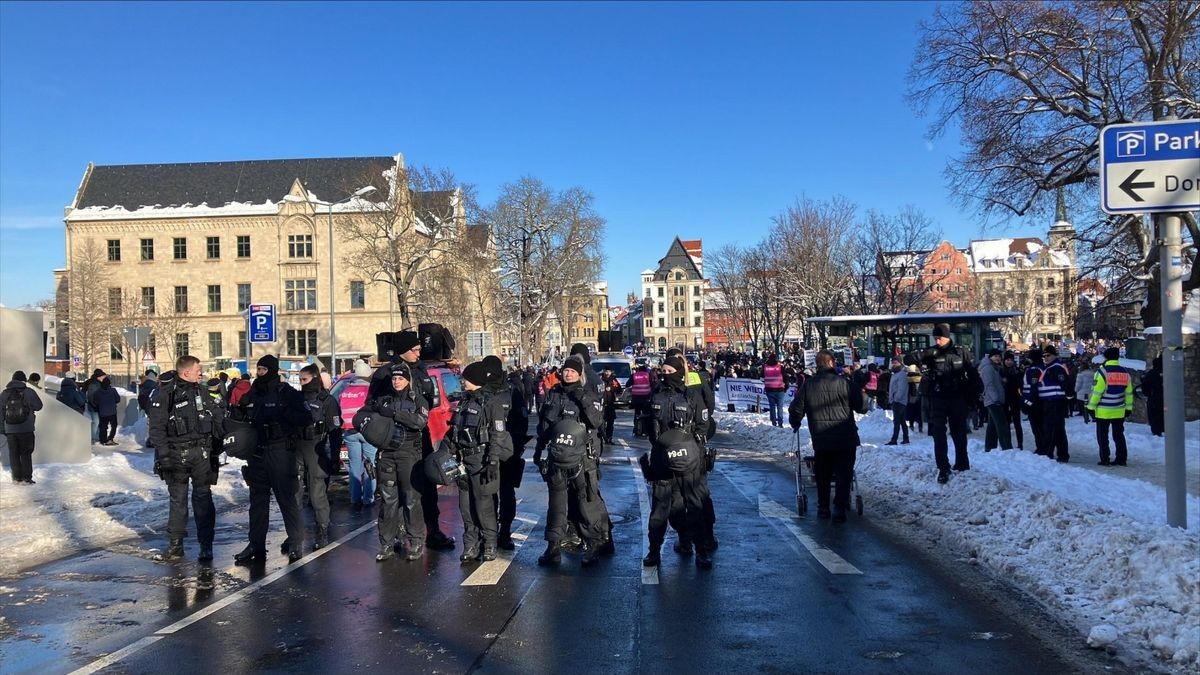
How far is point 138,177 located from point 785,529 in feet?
261

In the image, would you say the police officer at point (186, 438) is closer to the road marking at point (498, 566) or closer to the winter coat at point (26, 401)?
the road marking at point (498, 566)

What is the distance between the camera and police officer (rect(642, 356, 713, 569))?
8008mm

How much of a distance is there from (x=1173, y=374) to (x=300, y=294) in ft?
229

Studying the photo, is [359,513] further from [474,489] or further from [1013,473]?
[1013,473]

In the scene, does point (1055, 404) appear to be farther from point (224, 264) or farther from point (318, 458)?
point (224, 264)

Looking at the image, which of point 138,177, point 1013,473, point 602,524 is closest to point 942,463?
point 1013,473

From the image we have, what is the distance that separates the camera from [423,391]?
880cm

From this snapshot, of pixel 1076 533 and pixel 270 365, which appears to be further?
pixel 270 365

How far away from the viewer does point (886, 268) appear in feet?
142

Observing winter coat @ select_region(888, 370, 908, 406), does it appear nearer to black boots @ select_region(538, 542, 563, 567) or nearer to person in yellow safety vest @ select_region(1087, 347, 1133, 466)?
person in yellow safety vest @ select_region(1087, 347, 1133, 466)

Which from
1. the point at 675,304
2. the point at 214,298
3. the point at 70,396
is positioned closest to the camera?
the point at 70,396

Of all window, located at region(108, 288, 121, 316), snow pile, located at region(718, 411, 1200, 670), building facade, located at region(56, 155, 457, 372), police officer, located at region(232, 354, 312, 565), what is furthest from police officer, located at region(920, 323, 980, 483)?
window, located at region(108, 288, 121, 316)

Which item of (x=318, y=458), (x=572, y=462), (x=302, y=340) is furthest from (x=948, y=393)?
(x=302, y=340)

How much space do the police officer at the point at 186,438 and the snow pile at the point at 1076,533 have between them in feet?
24.2
